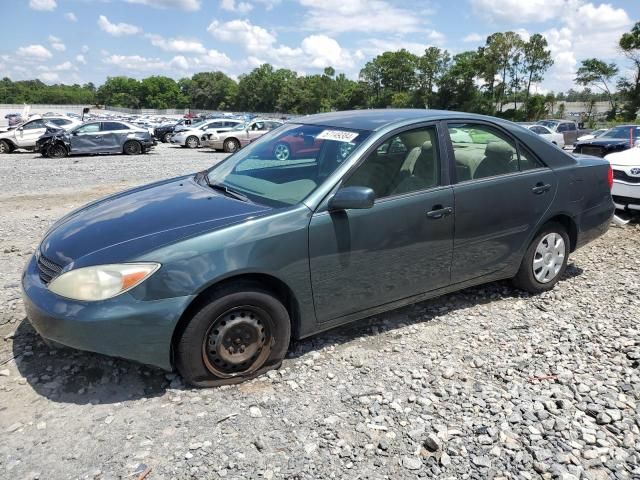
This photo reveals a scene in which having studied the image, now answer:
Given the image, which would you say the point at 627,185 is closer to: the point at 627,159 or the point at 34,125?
the point at 627,159

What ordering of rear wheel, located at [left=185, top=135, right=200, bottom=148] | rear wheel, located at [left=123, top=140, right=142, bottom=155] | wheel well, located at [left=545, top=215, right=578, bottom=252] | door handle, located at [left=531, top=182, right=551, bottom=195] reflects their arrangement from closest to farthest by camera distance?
door handle, located at [left=531, top=182, right=551, bottom=195], wheel well, located at [left=545, top=215, right=578, bottom=252], rear wheel, located at [left=123, top=140, right=142, bottom=155], rear wheel, located at [left=185, top=135, right=200, bottom=148]

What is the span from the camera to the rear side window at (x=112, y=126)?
67.5 ft

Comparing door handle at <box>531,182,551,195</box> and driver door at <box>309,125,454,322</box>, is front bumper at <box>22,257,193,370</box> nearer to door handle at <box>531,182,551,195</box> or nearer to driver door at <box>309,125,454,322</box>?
driver door at <box>309,125,454,322</box>

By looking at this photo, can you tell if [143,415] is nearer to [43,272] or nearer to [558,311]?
[43,272]

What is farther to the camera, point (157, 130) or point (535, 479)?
point (157, 130)

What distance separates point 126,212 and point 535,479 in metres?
2.88

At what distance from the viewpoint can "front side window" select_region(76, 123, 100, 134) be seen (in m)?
19.9

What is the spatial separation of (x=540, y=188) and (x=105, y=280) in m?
3.46

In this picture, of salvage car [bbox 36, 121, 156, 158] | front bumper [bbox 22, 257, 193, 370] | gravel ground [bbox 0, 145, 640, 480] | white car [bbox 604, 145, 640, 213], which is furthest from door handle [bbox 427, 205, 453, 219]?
salvage car [bbox 36, 121, 156, 158]

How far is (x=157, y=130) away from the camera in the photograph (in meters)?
32.9

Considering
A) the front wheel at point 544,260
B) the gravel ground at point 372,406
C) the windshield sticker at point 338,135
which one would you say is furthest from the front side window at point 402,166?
the front wheel at point 544,260

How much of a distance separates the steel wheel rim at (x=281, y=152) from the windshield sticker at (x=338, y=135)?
28 cm

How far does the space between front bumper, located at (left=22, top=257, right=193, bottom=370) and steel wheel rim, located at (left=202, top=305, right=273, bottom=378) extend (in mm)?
263

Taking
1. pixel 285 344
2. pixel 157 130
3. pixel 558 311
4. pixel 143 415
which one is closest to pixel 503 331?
pixel 558 311
